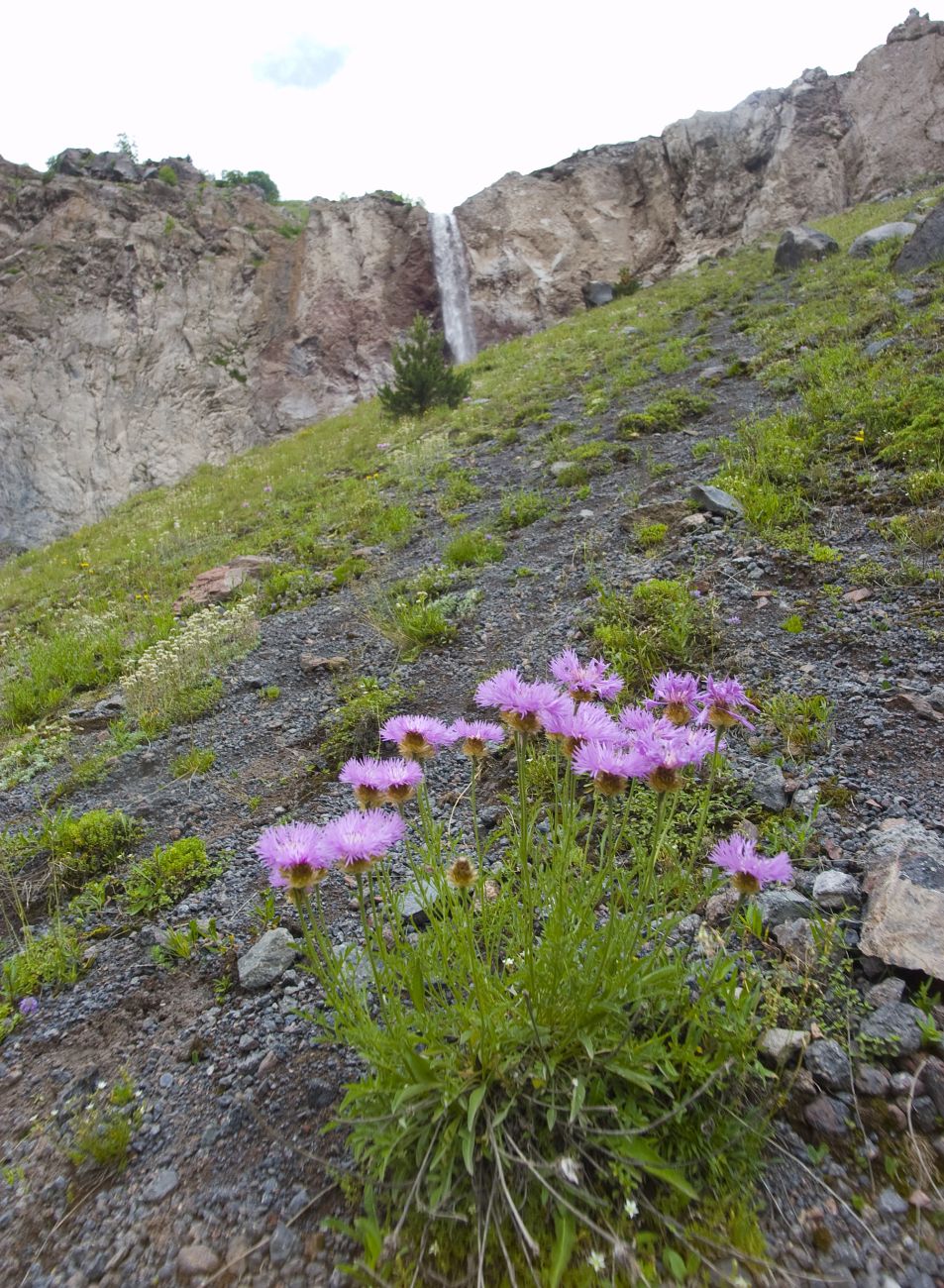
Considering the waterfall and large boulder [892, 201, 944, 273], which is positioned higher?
the waterfall

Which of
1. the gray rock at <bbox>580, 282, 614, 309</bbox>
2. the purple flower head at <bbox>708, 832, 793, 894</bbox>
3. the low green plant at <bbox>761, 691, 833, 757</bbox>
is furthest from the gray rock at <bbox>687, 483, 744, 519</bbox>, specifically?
the gray rock at <bbox>580, 282, 614, 309</bbox>

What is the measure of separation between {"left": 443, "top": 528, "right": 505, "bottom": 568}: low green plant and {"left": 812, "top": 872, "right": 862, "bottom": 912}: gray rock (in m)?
4.15

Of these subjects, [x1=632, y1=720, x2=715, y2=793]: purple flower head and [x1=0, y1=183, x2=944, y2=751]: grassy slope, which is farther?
[x1=0, y1=183, x2=944, y2=751]: grassy slope

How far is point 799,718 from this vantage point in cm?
294

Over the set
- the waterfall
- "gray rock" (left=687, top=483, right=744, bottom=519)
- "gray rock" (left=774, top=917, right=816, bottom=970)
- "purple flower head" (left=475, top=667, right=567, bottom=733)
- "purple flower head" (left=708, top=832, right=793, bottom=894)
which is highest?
the waterfall

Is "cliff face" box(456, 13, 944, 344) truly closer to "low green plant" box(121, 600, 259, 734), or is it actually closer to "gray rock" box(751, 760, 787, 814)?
"low green plant" box(121, 600, 259, 734)

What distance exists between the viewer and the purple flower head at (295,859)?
4.76 feet

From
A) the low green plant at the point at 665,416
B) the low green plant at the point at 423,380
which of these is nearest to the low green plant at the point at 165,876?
the low green plant at the point at 665,416

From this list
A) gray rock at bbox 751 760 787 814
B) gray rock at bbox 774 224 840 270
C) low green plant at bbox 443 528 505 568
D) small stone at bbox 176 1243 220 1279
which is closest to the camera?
small stone at bbox 176 1243 220 1279

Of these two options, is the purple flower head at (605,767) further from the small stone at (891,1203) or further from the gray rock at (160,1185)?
the gray rock at (160,1185)

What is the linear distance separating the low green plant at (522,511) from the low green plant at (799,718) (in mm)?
3843

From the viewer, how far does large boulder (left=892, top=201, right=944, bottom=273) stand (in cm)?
1023

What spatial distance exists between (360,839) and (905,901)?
5.32ft

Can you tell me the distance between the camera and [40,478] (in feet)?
61.2
